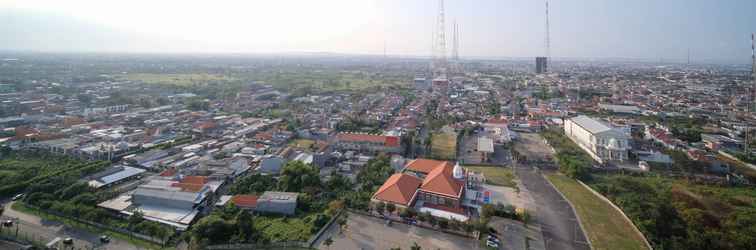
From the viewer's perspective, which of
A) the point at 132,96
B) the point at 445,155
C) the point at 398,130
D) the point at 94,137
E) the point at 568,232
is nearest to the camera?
the point at 568,232

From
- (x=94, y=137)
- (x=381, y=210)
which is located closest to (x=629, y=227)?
(x=381, y=210)

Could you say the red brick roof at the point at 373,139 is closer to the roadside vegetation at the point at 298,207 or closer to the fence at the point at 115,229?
the roadside vegetation at the point at 298,207

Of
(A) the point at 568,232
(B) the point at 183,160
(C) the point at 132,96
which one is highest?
(C) the point at 132,96

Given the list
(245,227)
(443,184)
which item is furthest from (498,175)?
(245,227)

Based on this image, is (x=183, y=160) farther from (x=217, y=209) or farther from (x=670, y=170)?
(x=670, y=170)

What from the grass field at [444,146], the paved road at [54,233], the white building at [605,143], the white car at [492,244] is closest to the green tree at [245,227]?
the paved road at [54,233]

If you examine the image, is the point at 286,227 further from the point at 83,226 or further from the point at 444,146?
the point at 444,146

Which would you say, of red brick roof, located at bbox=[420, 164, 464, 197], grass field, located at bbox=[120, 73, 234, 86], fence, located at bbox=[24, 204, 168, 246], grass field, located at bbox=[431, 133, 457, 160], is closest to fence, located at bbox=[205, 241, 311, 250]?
fence, located at bbox=[24, 204, 168, 246]

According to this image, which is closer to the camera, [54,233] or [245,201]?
[54,233]
